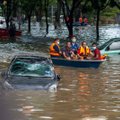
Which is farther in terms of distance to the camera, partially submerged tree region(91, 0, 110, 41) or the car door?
partially submerged tree region(91, 0, 110, 41)

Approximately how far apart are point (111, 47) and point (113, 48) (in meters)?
0.15

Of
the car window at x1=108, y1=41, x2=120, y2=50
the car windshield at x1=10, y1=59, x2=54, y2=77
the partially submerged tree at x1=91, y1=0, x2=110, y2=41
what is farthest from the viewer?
the partially submerged tree at x1=91, y1=0, x2=110, y2=41

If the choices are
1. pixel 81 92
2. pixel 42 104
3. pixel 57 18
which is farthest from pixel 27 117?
pixel 57 18

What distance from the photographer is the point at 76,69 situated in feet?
76.6

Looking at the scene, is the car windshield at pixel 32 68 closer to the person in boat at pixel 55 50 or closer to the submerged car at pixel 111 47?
the person in boat at pixel 55 50

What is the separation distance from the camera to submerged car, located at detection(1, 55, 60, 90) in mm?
15211

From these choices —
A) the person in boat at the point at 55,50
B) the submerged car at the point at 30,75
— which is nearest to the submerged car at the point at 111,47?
the person in boat at the point at 55,50

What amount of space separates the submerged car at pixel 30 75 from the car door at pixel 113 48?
43.6 ft

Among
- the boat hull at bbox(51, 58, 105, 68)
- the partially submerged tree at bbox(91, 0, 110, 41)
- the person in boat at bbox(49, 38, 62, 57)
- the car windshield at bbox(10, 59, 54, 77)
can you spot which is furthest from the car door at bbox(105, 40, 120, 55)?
the car windshield at bbox(10, 59, 54, 77)

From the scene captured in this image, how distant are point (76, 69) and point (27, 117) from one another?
1122 cm

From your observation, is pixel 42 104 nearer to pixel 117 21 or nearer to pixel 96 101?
pixel 96 101

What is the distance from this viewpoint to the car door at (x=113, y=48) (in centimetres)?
3008

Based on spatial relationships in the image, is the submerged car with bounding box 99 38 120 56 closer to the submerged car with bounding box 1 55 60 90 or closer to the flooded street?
the flooded street

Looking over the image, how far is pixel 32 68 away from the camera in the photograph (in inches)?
644
